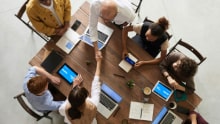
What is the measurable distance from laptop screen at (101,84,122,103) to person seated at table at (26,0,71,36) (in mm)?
773

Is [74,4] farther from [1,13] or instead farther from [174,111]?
[174,111]


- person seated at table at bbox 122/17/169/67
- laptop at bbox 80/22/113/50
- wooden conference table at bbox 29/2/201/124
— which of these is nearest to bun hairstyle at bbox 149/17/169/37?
person seated at table at bbox 122/17/169/67

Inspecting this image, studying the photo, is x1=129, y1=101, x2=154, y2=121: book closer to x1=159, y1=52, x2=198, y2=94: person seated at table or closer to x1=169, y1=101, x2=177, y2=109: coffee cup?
x1=169, y1=101, x2=177, y2=109: coffee cup

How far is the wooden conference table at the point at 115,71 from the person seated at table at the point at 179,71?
0.08 meters

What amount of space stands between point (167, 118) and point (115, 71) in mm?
733

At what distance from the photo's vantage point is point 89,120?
2473mm

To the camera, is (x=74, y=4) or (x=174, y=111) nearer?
(x=174, y=111)

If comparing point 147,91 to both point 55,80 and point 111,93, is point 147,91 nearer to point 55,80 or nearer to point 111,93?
point 111,93

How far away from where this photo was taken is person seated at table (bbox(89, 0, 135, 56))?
2.69 m

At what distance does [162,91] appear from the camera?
288 cm

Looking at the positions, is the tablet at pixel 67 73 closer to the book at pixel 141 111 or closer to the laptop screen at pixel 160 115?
the book at pixel 141 111

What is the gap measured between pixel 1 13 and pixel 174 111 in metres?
2.92

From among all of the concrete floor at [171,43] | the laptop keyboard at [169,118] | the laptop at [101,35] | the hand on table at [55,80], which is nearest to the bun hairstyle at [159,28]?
the laptop at [101,35]

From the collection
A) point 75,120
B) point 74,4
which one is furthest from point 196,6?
point 75,120
